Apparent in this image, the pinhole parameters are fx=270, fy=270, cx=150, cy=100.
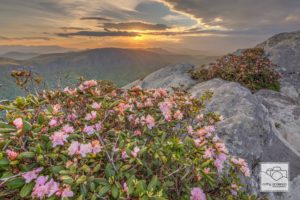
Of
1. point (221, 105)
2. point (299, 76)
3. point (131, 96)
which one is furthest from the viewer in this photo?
point (299, 76)

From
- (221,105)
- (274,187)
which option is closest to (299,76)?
(221,105)

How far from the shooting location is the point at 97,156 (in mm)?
3137

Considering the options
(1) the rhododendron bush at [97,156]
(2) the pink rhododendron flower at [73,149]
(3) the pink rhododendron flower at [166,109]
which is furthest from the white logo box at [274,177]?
(2) the pink rhododendron flower at [73,149]

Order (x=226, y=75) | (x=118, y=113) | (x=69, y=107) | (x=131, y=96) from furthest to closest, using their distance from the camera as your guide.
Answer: (x=226, y=75)
(x=131, y=96)
(x=69, y=107)
(x=118, y=113)

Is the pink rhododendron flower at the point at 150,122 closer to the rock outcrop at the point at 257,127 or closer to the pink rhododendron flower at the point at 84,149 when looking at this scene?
the pink rhododendron flower at the point at 84,149

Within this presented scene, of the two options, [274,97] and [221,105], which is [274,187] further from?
[274,97]

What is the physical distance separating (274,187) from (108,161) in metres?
5.30

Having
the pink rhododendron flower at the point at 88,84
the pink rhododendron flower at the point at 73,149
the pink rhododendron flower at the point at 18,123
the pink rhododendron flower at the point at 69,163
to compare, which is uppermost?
the pink rhododendron flower at the point at 88,84

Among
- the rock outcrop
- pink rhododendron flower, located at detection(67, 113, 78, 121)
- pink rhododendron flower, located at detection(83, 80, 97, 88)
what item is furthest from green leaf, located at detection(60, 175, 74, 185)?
the rock outcrop

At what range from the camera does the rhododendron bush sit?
273cm

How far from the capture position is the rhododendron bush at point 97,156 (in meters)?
2.73

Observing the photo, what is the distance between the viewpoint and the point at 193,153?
3.55 meters

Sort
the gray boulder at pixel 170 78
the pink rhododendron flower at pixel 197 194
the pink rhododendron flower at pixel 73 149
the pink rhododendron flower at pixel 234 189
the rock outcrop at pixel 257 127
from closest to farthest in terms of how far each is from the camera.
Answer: the pink rhododendron flower at pixel 73 149
the pink rhododendron flower at pixel 197 194
the pink rhododendron flower at pixel 234 189
the rock outcrop at pixel 257 127
the gray boulder at pixel 170 78

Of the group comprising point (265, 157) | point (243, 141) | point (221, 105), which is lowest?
point (265, 157)
